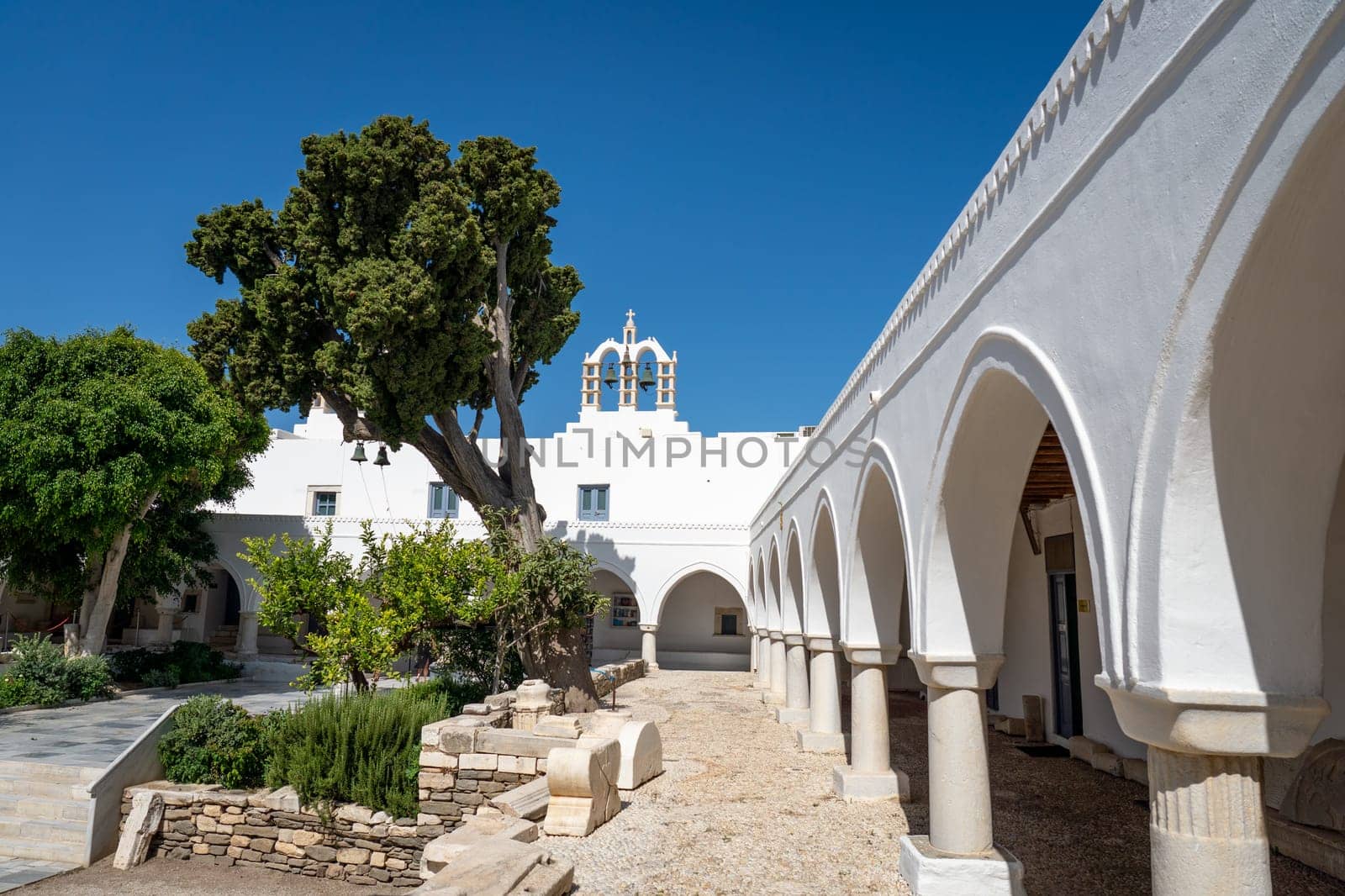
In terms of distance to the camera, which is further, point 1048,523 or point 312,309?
point 312,309

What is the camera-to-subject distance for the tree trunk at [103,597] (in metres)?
17.8

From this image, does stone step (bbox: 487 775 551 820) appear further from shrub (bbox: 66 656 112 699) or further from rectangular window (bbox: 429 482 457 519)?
rectangular window (bbox: 429 482 457 519)

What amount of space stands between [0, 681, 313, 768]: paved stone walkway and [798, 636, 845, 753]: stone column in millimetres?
8873

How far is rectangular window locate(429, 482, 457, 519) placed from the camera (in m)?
25.2

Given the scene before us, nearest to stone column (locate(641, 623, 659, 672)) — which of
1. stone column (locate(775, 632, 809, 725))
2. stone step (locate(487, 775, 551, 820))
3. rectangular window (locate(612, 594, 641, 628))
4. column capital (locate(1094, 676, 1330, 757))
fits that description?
rectangular window (locate(612, 594, 641, 628))

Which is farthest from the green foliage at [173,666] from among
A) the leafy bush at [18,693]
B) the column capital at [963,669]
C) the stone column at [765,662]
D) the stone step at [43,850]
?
the column capital at [963,669]

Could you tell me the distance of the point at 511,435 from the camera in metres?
14.9

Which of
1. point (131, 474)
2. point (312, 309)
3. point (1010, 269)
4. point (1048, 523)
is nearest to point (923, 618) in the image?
point (1010, 269)

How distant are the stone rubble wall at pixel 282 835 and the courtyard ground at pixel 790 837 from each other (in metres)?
0.18

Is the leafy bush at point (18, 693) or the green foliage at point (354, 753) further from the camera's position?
the leafy bush at point (18, 693)

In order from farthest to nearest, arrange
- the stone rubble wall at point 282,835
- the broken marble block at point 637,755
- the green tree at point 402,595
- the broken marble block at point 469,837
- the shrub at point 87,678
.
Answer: the shrub at point 87,678 → the green tree at point 402,595 → the stone rubble wall at point 282,835 → the broken marble block at point 637,755 → the broken marble block at point 469,837

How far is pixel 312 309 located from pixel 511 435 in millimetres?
3680

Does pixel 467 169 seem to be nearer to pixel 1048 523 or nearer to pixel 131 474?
pixel 131 474

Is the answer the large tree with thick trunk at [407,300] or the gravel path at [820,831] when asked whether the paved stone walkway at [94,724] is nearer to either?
the large tree with thick trunk at [407,300]
